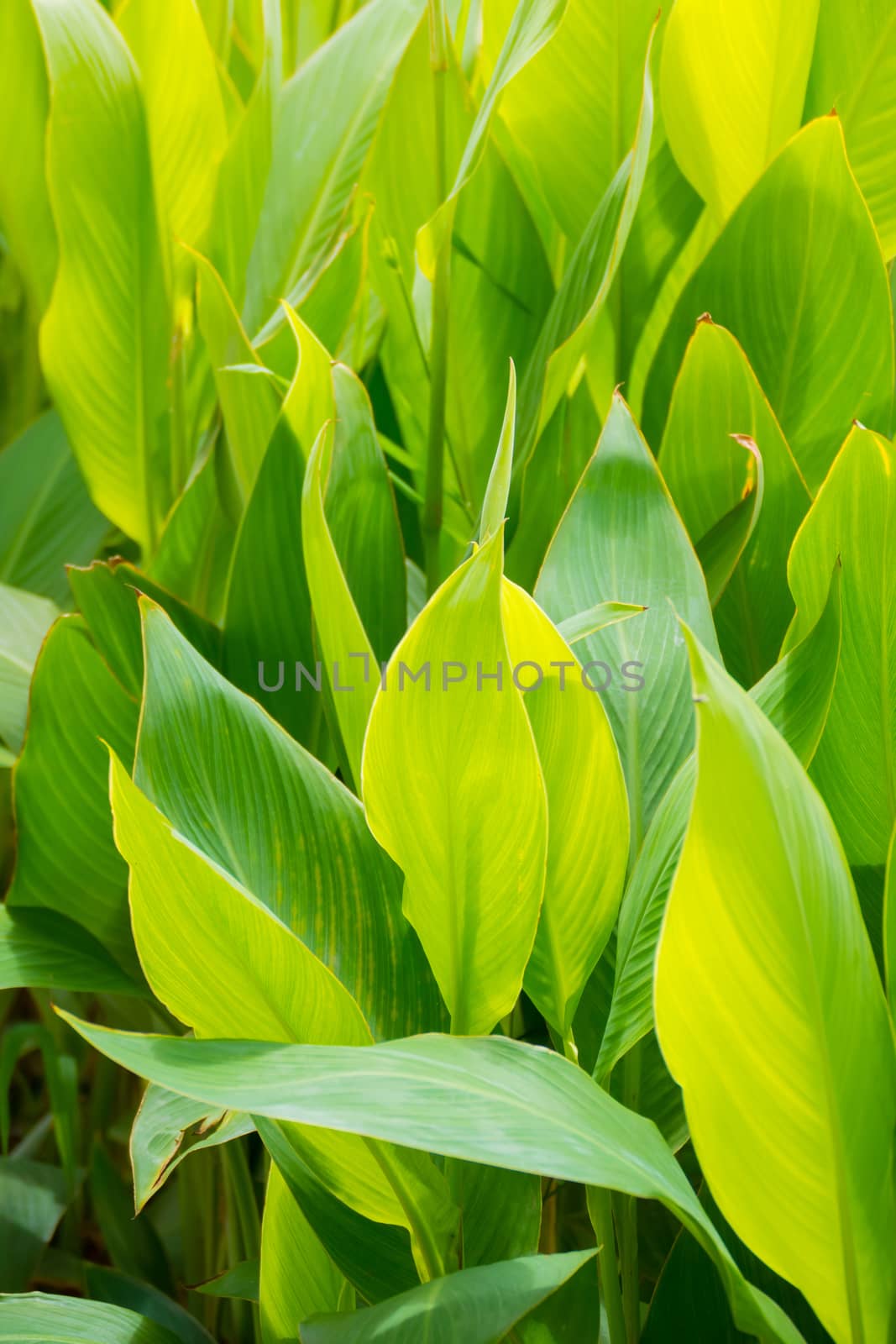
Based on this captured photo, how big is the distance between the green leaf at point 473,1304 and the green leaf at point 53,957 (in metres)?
0.22

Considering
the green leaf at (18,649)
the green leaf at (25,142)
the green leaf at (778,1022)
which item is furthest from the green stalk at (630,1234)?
the green leaf at (25,142)

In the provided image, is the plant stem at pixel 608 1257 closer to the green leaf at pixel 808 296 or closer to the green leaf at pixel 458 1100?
the green leaf at pixel 458 1100

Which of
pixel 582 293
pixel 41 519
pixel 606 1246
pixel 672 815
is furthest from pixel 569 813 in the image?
pixel 41 519

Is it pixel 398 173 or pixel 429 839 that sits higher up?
pixel 398 173

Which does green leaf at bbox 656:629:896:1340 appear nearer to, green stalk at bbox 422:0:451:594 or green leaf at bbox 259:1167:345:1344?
green leaf at bbox 259:1167:345:1344

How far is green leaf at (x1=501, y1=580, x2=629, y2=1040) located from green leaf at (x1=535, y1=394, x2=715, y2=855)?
2.4 inches

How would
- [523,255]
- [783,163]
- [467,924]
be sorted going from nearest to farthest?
[467,924]
[783,163]
[523,255]

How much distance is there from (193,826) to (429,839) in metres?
0.09

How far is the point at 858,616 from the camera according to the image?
1.34 feet

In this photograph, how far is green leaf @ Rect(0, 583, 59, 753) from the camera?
0.60 m

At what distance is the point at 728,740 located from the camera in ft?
0.82

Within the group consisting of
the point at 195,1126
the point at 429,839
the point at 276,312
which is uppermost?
the point at 276,312

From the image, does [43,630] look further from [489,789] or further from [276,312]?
[489,789]

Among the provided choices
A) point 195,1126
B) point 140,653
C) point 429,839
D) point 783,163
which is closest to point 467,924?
point 429,839
